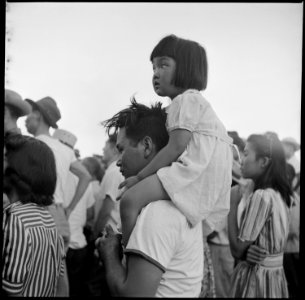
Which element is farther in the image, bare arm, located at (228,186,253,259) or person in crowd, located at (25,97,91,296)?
bare arm, located at (228,186,253,259)

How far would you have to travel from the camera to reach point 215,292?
1367 mm

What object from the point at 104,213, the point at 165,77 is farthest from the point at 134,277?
the point at 104,213

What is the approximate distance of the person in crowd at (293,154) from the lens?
4.45ft

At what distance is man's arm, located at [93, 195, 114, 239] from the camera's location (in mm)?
1781

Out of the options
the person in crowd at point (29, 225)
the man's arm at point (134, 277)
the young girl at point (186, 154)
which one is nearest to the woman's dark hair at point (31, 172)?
the person in crowd at point (29, 225)

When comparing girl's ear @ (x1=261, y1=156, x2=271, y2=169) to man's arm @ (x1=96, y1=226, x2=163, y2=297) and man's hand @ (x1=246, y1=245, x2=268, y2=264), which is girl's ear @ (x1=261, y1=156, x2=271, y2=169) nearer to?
man's hand @ (x1=246, y1=245, x2=268, y2=264)

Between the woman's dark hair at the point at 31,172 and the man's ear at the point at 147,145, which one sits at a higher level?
the man's ear at the point at 147,145

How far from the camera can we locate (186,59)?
3.86 ft

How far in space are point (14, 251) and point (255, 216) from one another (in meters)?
0.82

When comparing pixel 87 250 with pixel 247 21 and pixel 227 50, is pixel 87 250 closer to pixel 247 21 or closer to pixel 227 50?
pixel 227 50

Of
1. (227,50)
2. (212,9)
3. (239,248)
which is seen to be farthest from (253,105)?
(239,248)

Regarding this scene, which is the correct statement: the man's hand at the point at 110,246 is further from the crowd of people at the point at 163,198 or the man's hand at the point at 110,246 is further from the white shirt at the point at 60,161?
the white shirt at the point at 60,161

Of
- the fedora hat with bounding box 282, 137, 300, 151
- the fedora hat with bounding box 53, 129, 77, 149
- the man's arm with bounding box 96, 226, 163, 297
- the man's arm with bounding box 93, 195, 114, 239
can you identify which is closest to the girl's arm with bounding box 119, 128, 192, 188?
the man's arm with bounding box 96, 226, 163, 297

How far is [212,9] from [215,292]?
0.92m
